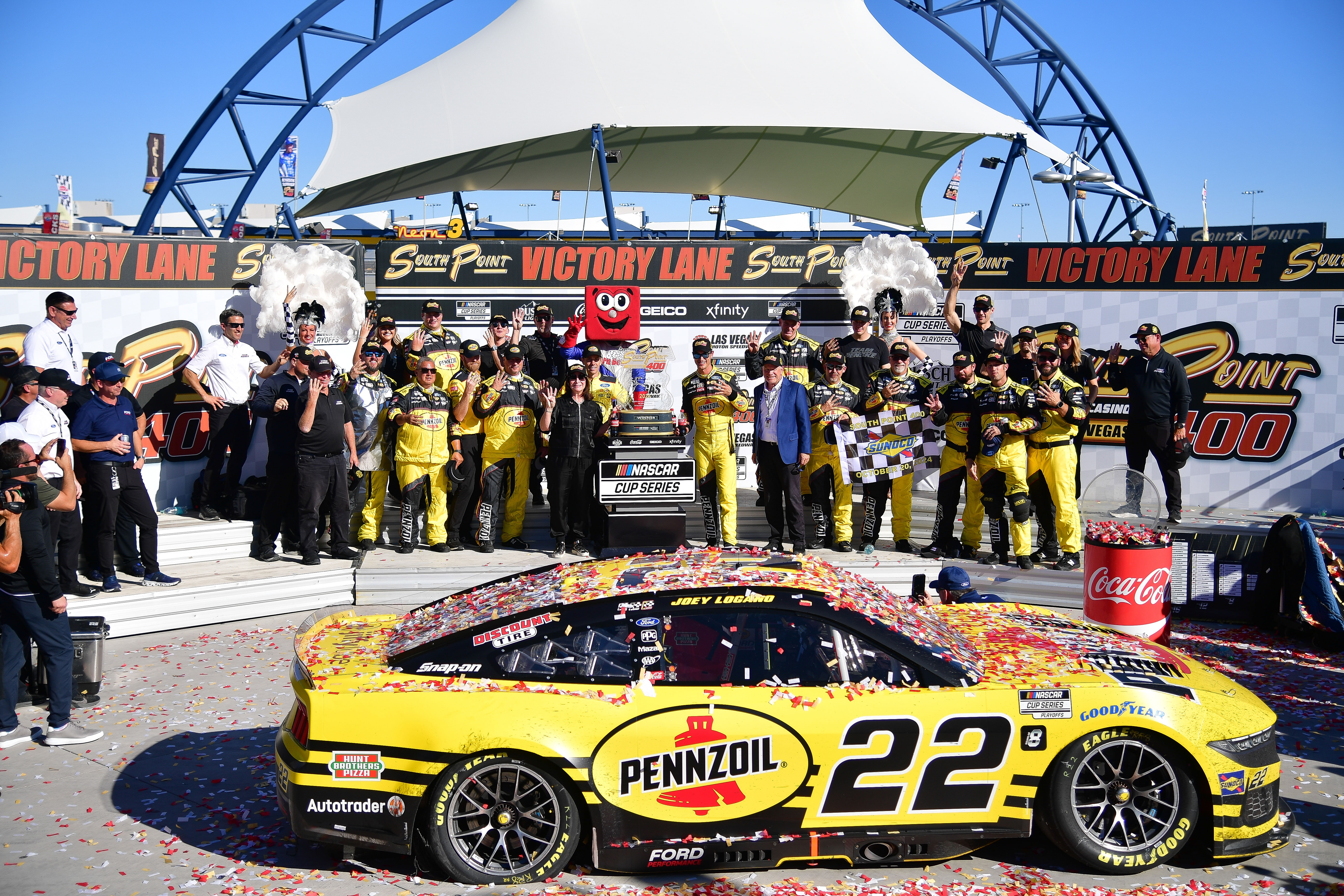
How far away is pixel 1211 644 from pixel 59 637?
315 inches

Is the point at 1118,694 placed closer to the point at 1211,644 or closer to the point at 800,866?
the point at 800,866

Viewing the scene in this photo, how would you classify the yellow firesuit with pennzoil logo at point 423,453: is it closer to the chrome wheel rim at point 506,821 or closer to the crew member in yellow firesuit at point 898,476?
the crew member in yellow firesuit at point 898,476

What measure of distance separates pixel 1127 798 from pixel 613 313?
318 inches

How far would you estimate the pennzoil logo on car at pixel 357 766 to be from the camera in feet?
13.0

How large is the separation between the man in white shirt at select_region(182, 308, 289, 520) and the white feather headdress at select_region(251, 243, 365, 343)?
1.95 feet

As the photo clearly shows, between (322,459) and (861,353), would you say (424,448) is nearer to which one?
(322,459)

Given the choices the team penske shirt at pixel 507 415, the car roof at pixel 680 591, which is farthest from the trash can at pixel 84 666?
the team penske shirt at pixel 507 415

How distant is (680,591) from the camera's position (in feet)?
14.3

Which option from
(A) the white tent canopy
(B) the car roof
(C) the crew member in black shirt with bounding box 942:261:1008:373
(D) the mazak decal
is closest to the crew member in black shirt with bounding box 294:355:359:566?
(B) the car roof

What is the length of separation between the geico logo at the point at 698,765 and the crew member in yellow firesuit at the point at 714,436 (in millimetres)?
5266

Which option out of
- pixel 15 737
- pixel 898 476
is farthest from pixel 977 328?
pixel 15 737

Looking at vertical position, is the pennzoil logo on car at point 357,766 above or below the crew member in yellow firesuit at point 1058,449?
below

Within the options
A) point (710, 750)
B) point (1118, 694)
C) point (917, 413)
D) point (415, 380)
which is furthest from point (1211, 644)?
point (415, 380)

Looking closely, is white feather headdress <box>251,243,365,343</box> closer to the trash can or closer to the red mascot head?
the red mascot head
